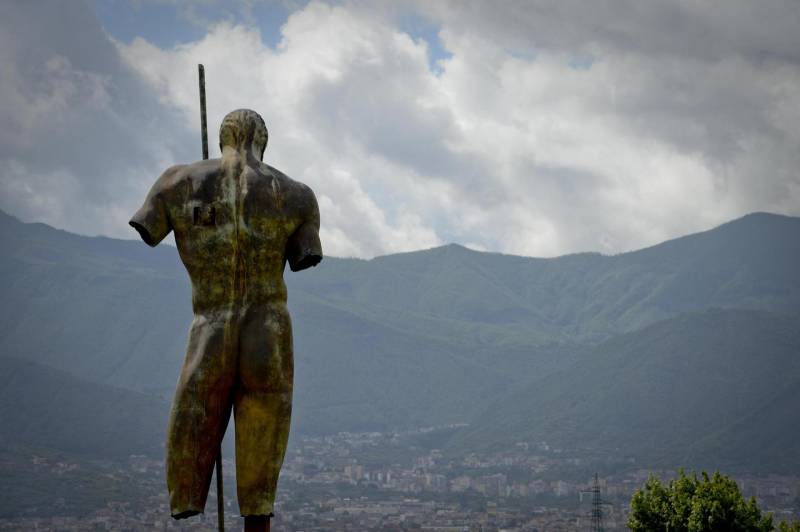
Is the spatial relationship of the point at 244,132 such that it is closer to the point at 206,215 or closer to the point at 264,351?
the point at 206,215

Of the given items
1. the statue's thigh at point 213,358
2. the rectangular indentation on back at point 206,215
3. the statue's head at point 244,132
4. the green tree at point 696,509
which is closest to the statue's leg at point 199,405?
the statue's thigh at point 213,358

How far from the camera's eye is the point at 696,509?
32.7 meters

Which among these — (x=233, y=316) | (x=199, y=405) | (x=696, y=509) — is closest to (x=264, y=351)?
(x=233, y=316)

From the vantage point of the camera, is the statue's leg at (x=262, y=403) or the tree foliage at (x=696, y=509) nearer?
the statue's leg at (x=262, y=403)

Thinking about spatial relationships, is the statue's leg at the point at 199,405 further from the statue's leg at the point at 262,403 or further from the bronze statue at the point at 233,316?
the statue's leg at the point at 262,403

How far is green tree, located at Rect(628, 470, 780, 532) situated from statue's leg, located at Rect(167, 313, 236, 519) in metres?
24.8

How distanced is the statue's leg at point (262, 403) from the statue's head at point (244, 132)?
1.14 meters

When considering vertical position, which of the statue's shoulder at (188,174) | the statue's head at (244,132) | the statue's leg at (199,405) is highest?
the statue's head at (244,132)

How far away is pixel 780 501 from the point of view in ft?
562

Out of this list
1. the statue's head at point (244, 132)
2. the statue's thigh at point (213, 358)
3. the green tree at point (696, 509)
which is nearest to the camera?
the statue's thigh at point (213, 358)

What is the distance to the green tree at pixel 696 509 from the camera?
Answer: 32375 mm

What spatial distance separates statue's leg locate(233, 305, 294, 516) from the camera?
8570 millimetres

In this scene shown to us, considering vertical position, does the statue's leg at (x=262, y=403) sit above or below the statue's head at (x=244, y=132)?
below

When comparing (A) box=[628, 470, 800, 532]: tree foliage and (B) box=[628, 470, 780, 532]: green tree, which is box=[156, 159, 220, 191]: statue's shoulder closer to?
(A) box=[628, 470, 800, 532]: tree foliage
